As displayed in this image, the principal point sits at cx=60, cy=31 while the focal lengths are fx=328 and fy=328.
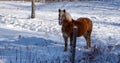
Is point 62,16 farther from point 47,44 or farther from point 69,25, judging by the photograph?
point 47,44

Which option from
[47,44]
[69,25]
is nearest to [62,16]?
[69,25]

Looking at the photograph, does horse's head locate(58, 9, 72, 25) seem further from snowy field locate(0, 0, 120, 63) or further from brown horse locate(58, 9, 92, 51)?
snowy field locate(0, 0, 120, 63)

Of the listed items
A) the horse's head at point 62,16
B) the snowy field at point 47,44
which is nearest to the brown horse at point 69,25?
the horse's head at point 62,16

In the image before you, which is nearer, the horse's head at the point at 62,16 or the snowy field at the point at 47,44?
the snowy field at the point at 47,44

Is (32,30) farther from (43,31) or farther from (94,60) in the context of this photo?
(94,60)

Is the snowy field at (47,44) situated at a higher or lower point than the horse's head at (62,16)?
lower

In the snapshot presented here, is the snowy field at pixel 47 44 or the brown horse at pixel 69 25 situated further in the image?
the brown horse at pixel 69 25

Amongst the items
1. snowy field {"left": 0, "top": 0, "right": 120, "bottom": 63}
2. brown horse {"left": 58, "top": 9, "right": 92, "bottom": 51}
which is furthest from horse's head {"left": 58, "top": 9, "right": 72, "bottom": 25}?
snowy field {"left": 0, "top": 0, "right": 120, "bottom": 63}

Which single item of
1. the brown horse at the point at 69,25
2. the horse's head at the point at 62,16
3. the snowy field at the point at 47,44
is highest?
the horse's head at the point at 62,16

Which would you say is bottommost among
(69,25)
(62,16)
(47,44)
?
(47,44)

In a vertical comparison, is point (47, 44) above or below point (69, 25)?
below

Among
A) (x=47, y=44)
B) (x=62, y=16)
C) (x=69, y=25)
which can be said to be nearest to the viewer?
(x=62, y=16)

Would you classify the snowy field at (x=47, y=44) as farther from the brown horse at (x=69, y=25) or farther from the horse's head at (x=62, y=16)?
the horse's head at (x=62, y=16)

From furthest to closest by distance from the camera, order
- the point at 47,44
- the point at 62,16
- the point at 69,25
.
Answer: the point at 47,44 → the point at 69,25 → the point at 62,16
